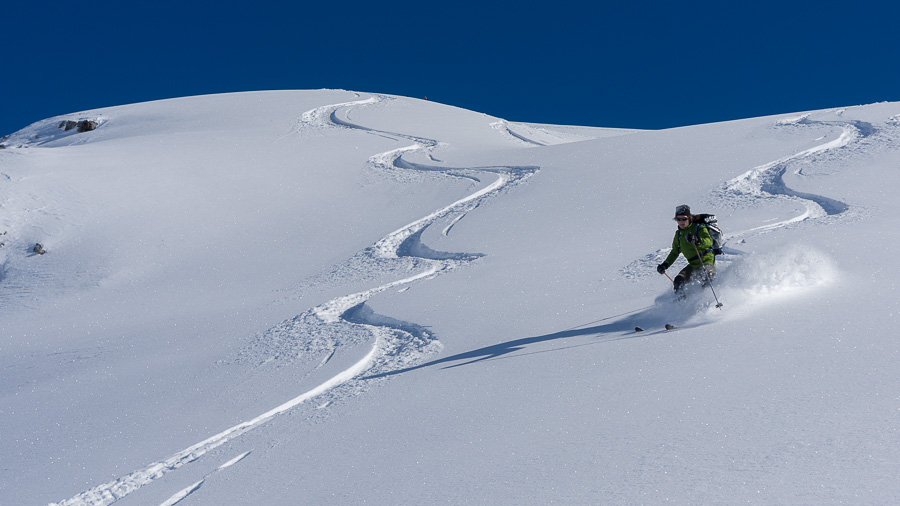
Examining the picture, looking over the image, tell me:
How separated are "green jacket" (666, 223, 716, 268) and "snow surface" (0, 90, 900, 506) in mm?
327

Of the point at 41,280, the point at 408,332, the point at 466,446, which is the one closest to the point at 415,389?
the point at 466,446

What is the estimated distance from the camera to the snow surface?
4594 mm

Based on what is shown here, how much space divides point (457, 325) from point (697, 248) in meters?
2.92

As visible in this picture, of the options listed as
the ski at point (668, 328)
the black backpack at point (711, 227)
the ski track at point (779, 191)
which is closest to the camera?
the ski at point (668, 328)

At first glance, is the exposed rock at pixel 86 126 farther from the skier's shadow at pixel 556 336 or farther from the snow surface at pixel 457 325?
the skier's shadow at pixel 556 336

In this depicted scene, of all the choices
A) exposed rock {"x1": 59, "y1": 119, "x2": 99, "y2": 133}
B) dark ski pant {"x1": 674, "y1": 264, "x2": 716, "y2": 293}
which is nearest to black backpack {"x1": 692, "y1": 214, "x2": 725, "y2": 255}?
dark ski pant {"x1": 674, "y1": 264, "x2": 716, "y2": 293}

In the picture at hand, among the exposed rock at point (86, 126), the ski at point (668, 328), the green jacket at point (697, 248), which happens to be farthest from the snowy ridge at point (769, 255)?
the exposed rock at point (86, 126)

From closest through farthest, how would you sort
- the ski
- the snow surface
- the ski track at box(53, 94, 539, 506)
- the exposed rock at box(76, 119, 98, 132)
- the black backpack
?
the snow surface, the ski track at box(53, 94, 539, 506), the ski, the black backpack, the exposed rock at box(76, 119, 98, 132)

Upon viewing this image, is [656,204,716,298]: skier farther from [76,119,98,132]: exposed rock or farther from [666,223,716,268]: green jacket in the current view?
[76,119,98,132]: exposed rock

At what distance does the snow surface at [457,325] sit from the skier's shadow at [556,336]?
41 millimetres

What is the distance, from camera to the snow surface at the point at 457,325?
4.59 m

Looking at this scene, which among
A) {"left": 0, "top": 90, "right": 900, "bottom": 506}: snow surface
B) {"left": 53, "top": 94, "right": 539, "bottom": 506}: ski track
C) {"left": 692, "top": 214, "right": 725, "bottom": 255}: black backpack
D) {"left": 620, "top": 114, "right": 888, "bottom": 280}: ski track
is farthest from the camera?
{"left": 620, "top": 114, "right": 888, "bottom": 280}: ski track

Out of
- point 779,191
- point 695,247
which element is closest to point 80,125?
point 779,191

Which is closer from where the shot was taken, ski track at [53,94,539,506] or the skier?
ski track at [53,94,539,506]
